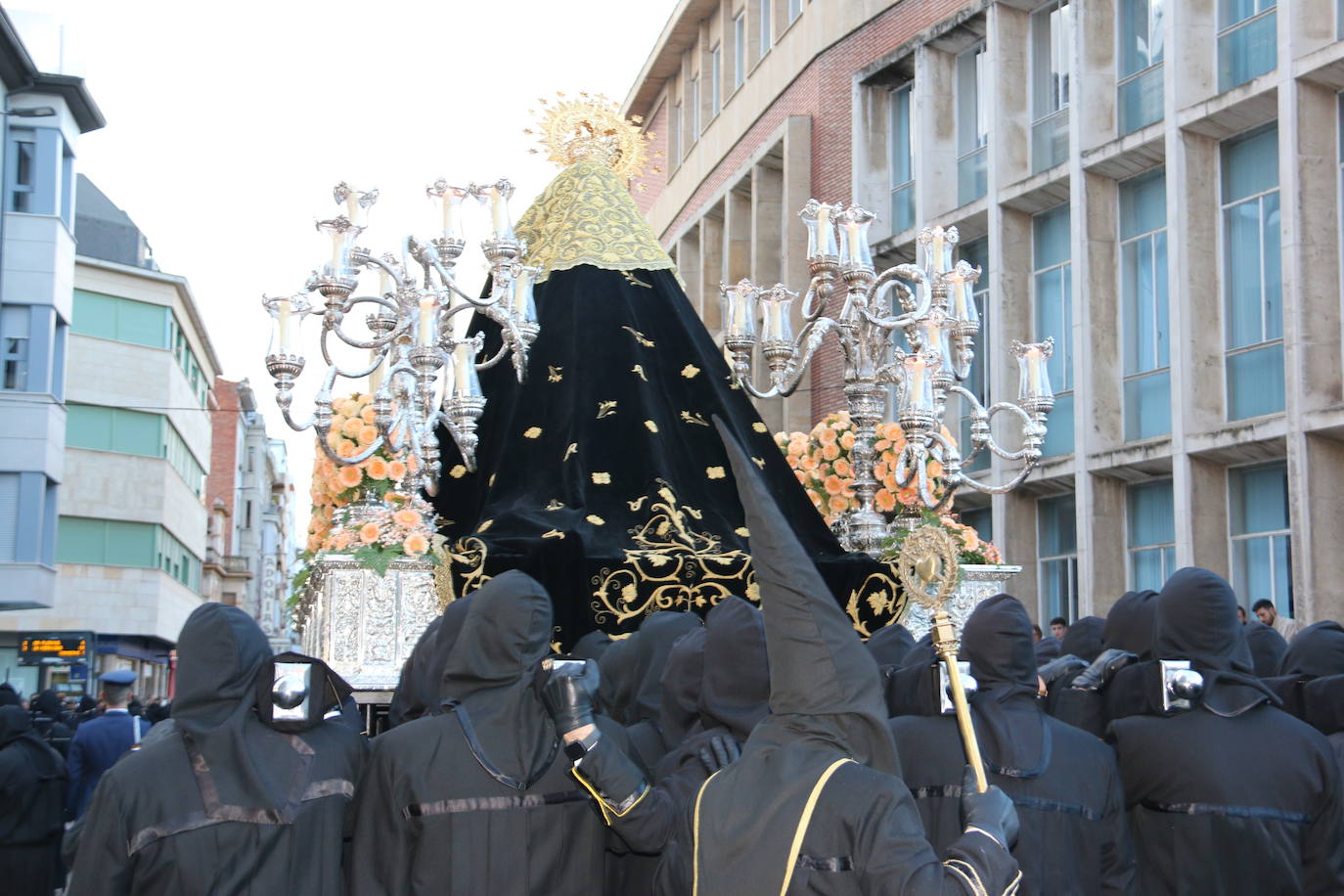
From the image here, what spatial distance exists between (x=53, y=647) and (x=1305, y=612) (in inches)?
740

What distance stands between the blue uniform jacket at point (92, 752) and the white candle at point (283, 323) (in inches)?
111

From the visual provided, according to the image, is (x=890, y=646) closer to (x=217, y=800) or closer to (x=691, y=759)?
(x=691, y=759)

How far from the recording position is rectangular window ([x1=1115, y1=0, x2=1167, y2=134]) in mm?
19344

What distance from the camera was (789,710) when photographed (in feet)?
10.3

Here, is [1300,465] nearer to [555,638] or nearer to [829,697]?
[555,638]

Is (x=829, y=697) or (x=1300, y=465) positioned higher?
(x=1300, y=465)

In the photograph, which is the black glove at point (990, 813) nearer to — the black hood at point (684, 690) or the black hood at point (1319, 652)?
the black hood at point (684, 690)

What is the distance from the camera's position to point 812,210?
9.55m

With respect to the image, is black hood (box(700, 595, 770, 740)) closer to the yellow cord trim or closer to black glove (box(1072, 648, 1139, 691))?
the yellow cord trim

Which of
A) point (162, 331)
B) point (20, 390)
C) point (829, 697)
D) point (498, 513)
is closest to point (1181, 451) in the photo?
point (498, 513)

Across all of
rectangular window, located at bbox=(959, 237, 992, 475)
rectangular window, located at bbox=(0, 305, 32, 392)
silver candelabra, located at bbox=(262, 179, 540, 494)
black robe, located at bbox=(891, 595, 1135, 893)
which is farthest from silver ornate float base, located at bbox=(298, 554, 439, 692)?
rectangular window, located at bbox=(0, 305, 32, 392)

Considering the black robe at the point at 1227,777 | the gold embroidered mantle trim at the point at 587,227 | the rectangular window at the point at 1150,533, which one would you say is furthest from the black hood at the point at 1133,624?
the rectangular window at the point at 1150,533

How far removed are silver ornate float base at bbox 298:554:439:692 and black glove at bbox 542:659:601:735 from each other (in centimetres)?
368

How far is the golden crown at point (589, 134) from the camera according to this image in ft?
37.1
